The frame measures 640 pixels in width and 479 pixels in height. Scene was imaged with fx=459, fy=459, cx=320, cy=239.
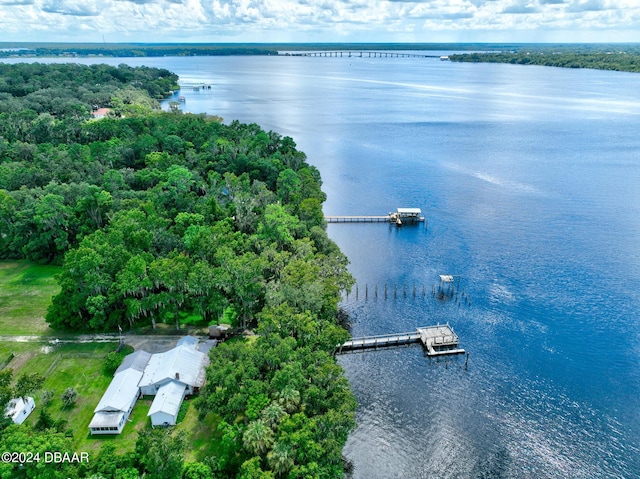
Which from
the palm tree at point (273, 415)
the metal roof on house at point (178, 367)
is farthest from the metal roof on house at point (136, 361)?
the palm tree at point (273, 415)

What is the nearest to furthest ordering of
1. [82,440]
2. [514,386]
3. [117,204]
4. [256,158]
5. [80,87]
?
[82,440] < [514,386] < [117,204] < [256,158] < [80,87]

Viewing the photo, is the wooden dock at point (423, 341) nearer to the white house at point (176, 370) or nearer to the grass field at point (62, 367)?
the white house at point (176, 370)

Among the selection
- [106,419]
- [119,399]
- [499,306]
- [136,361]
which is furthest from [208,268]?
[499,306]

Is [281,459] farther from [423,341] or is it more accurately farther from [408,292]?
[408,292]

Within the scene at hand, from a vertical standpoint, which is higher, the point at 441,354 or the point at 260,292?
the point at 260,292

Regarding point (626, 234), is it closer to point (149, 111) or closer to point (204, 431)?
point (204, 431)

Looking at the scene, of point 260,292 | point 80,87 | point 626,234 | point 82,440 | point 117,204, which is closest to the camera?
point 82,440

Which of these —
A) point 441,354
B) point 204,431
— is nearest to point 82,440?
point 204,431
